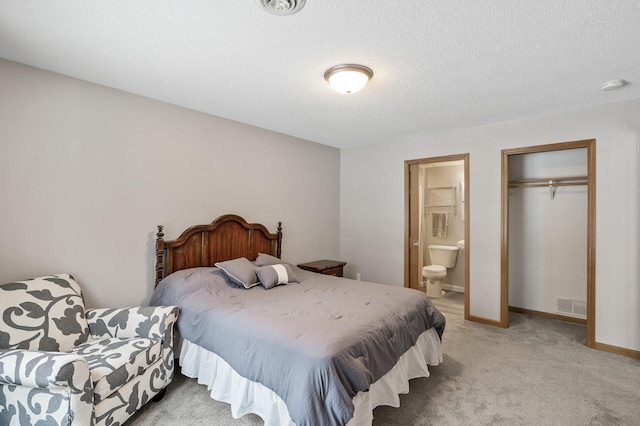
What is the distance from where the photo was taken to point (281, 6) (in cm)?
161

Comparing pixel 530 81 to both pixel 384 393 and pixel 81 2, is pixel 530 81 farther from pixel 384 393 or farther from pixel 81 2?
pixel 81 2

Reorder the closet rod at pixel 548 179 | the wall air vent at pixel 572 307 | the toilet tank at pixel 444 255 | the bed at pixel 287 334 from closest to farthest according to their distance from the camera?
the bed at pixel 287 334, the closet rod at pixel 548 179, the wall air vent at pixel 572 307, the toilet tank at pixel 444 255

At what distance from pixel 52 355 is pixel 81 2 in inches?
73.8

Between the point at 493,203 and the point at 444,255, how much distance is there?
1867 mm

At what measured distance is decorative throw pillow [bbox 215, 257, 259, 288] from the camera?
3.02 meters

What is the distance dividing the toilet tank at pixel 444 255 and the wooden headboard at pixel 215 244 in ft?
9.61

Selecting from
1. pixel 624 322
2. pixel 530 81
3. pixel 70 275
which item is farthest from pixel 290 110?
pixel 624 322

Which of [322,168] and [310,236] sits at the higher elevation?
[322,168]

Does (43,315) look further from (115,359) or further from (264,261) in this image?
(264,261)

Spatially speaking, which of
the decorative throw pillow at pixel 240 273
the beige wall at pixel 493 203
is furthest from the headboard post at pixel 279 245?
the beige wall at pixel 493 203

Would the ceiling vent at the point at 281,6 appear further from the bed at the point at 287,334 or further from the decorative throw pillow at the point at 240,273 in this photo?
the decorative throw pillow at the point at 240,273

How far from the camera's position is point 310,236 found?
4723 mm

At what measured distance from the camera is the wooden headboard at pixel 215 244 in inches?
120

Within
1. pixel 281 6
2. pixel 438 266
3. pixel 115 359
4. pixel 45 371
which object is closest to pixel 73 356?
pixel 45 371
